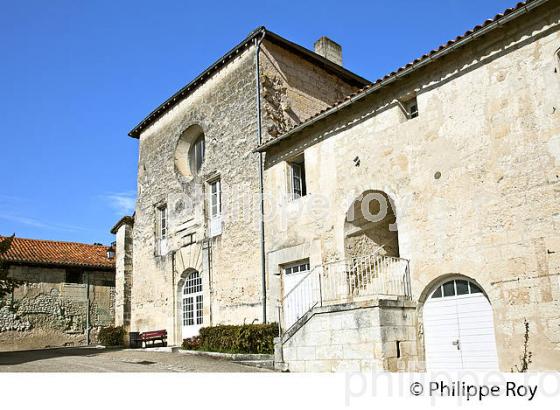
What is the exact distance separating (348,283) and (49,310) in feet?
55.4

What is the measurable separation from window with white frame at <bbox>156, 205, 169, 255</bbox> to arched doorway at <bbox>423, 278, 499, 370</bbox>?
1136cm

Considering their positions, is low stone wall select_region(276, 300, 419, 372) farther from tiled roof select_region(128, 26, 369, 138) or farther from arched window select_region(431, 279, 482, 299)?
tiled roof select_region(128, 26, 369, 138)

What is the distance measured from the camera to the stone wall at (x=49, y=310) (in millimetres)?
22594

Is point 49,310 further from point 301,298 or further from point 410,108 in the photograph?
point 410,108

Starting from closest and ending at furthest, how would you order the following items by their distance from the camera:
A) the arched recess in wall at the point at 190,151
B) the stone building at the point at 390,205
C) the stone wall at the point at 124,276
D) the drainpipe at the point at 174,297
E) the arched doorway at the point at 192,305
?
the stone building at the point at 390,205 → the arched doorway at the point at 192,305 → the drainpipe at the point at 174,297 → the arched recess in wall at the point at 190,151 → the stone wall at the point at 124,276

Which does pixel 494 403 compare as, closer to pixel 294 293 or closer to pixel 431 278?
pixel 431 278

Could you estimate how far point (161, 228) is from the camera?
19.6m

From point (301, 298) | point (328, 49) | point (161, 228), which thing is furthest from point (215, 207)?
point (328, 49)

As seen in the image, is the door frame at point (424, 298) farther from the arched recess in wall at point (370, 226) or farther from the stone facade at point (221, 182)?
the stone facade at point (221, 182)

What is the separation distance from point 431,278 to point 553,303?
2219 mm

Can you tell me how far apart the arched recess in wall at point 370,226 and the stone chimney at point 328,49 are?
26.5 ft

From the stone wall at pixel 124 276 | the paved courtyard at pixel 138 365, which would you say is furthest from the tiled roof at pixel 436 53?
the stone wall at pixel 124 276

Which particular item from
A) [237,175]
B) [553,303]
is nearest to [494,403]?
[553,303]

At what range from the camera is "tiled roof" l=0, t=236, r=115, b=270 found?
23.7 m
